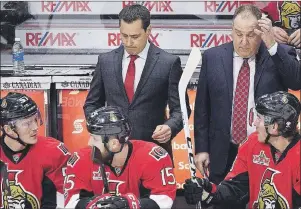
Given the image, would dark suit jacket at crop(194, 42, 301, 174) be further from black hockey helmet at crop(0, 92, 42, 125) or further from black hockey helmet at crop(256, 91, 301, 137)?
black hockey helmet at crop(0, 92, 42, 125)

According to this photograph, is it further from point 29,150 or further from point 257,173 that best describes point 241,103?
point 29,150

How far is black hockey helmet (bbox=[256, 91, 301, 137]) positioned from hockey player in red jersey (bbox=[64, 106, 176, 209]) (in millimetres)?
605

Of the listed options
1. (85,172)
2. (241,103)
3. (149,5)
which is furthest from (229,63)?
(149,5)

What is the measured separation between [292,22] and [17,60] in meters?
2.08

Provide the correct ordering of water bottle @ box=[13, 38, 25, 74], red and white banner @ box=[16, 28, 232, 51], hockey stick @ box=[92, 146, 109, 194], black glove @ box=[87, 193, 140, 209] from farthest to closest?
red and white banner @ box=[16, 28, 232, 51]
water bottle @ box=[13, 38, 25, 74]
hockey stick @ box=[92, 146, 109, 194]
black glove @ box=[87, 193, 140, 209]

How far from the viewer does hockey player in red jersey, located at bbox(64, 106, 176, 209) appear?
5.10m

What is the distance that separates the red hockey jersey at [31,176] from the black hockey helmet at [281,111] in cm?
122

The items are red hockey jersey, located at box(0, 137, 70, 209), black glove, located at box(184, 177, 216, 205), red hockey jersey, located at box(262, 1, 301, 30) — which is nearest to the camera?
black glove, located at box(184, 177, 216, 205)

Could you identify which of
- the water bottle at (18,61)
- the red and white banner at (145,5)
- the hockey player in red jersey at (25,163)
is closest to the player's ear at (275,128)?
the hockey player in red jersey at (25,163)

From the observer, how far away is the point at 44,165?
5.42 meters

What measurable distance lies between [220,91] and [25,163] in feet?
4.09

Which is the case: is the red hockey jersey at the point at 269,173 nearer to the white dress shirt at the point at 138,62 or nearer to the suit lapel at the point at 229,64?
the suit lapel at the point at 229,64

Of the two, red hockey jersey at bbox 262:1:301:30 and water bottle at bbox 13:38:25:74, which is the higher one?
red hockey jersey at bbox 262:1:301:30

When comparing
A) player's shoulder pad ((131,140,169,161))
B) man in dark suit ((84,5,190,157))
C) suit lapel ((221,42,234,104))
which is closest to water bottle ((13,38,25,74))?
man in dark suit ((84,5,190,157))
